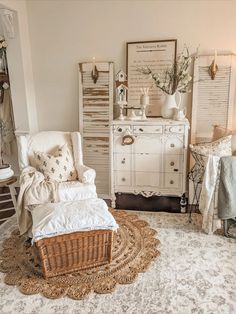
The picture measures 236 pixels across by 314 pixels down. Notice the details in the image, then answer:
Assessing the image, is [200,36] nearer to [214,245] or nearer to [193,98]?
[193,98]

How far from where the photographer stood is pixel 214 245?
8.79 ft

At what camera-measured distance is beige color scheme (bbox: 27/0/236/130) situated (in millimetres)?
3268

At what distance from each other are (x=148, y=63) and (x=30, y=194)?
2.03 meters

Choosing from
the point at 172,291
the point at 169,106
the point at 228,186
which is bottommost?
the point at 172,291

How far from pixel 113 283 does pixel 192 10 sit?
2.95 m

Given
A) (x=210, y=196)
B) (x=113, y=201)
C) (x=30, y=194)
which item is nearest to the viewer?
(x=30, y=194)

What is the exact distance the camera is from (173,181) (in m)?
3.30

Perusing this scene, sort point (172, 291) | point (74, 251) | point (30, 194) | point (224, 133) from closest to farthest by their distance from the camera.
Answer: point (172, 291) → point (74, 251) → point (30, 194) → point (224, 133)

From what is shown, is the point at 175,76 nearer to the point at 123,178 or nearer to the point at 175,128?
the point at 175,128

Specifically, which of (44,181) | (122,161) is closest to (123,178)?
(122,161)

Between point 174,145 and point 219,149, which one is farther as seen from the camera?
point 174,145

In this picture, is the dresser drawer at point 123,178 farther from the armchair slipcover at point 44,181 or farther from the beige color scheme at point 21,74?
the beige color scheme at point 21,74

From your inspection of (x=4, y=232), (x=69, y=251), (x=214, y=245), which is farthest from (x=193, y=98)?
(x=4, y=232)

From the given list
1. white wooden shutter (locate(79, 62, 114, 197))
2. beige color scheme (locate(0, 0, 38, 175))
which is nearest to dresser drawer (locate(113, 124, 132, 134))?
white wooden shutter (locate(79, 62, 114, 197))
